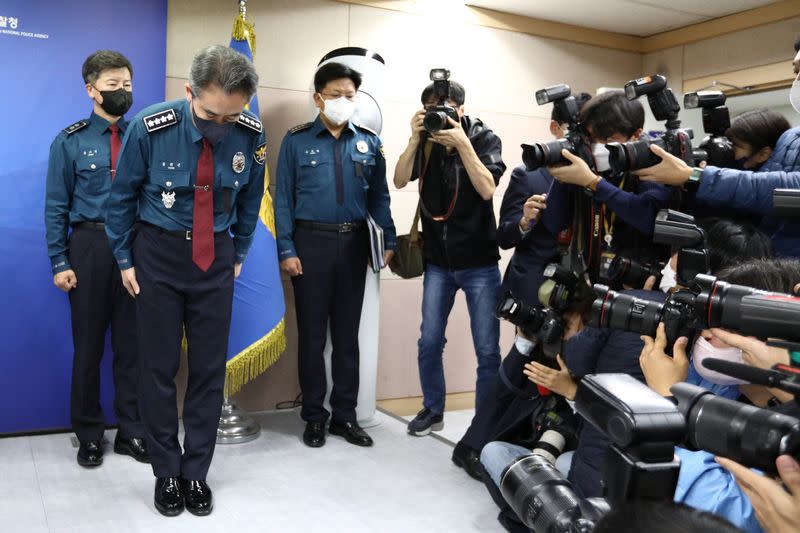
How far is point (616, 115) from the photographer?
2496 mm

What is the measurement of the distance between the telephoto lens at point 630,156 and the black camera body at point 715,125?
0.34 m

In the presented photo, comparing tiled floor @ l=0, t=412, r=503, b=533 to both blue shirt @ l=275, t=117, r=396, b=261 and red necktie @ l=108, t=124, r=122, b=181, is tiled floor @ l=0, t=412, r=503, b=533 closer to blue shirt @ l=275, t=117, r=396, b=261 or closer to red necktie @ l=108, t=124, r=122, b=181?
blue shirt @ l=275, t=117, r=396, b=261

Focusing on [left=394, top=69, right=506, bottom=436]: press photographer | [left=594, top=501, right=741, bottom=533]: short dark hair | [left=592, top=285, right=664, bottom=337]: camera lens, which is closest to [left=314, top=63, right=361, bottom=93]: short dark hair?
[left=394, top=69, right=506, bottom=436]: press photographer

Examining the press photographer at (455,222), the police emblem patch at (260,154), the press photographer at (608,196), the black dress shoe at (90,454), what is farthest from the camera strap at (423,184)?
the black dress shoe at (90,454)

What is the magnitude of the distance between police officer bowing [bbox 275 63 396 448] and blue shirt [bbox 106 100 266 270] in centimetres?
74

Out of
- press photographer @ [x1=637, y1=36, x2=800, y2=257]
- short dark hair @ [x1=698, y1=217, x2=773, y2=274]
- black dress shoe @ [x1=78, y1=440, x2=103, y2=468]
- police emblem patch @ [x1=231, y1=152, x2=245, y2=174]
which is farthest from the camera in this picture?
black dress shoe @ [x1=78, y1=440, x2=103, y2=468]

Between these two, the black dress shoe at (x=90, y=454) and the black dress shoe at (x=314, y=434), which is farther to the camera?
the black dress shoe at (x=314, y=434)

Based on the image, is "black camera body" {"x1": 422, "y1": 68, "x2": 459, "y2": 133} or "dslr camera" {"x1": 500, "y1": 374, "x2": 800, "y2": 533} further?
"black camera body" {"x1": 422, "y1": 68, "x2": 459, "y2": 133}

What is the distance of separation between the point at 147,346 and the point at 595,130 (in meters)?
1.65

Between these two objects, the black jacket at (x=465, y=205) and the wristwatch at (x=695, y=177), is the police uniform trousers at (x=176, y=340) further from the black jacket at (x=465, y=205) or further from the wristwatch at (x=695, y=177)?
the wristwatch at (x=695, y=177)

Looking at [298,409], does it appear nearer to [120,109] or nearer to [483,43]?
[120,109]

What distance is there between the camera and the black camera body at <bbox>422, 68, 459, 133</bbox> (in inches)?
126

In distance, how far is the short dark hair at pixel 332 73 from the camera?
11.2 feet

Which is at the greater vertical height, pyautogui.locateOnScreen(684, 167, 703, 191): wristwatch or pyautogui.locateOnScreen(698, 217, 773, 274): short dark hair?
pyautogui.locateOnScreen(684, 167, 703, 191): wristwatch
